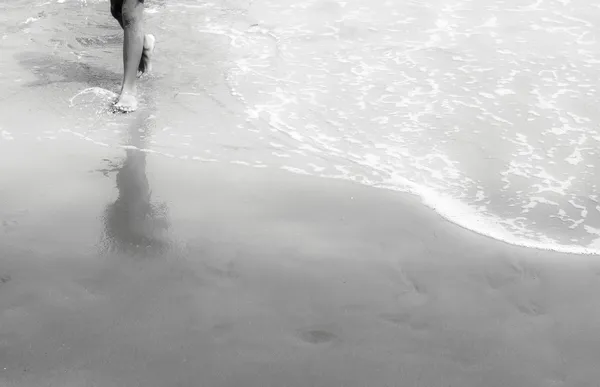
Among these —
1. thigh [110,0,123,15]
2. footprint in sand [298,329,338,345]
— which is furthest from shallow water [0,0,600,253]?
footprint in sand [298,329,338,345]

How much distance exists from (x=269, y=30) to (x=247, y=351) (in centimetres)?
492

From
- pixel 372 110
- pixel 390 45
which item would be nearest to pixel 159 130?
pixel 372 110

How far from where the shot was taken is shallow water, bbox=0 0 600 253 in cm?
443

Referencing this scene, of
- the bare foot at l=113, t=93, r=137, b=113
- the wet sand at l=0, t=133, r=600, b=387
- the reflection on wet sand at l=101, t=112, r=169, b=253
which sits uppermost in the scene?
the wet sand at l=0, t=133, r=600, b=387

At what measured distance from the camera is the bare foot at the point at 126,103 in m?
5.10

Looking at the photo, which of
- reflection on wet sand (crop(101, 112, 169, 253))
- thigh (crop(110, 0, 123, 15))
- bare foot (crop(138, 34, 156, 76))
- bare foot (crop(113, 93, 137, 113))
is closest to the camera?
reflection on wet sand (crop(101, 112, 169, 253))

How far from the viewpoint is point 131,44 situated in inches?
213

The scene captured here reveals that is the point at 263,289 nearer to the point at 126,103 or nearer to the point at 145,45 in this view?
the point at 126,103

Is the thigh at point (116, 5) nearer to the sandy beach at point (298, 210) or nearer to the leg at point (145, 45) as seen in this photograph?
the leg at point (145, 45)

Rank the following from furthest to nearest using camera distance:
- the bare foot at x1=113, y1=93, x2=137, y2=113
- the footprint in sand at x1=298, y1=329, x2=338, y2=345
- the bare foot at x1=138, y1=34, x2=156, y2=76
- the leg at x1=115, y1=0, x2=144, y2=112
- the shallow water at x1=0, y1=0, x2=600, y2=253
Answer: the bare foot at x1=138, y1=34, x2=156, y2=76, the leg at x1=115, y1=0, x2=144, y2=112, the bare foot at x1=113, y1=93, x2=137, y2=113, the shallow water at x1=0, y1=0, x2=600, y2=253, the footprint in sand at x1=298, y1=329, x2=338, y2=345

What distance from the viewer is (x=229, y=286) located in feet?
10.5

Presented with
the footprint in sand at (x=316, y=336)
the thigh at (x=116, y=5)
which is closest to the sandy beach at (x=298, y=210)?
the footprint in sand at (x=316, y=336)

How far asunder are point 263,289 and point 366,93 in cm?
284

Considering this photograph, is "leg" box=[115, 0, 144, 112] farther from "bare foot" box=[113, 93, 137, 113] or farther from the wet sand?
the wet sand
